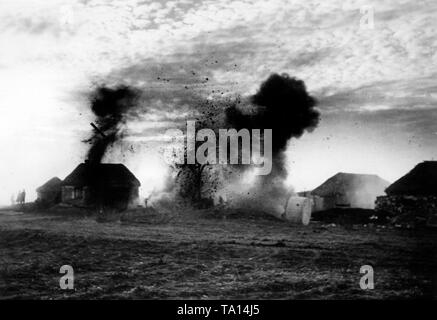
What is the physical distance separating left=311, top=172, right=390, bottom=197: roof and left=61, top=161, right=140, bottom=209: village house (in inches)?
921

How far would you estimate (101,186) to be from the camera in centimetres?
4172

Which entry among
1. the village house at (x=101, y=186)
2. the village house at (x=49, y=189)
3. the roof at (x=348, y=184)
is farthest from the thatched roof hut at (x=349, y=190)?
the village house at (x=49, y=189)

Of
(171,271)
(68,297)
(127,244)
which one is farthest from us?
(127,244)

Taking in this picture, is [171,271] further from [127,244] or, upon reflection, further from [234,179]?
[234,179]

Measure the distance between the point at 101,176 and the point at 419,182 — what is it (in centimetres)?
3056

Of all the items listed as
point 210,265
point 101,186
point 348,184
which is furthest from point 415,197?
point 101,186

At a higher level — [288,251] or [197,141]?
[197,141]

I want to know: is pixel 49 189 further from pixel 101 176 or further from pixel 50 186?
pixel 101 176

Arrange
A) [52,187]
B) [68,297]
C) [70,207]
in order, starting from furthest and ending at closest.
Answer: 1. [52,187]
2. [70,207]
3. [68,297]

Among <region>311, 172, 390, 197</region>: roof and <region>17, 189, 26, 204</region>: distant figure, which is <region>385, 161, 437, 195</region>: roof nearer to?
<region>311, 172, 390, 197</region>: roof

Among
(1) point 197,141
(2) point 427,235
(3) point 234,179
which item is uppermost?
(1) point 197,141
